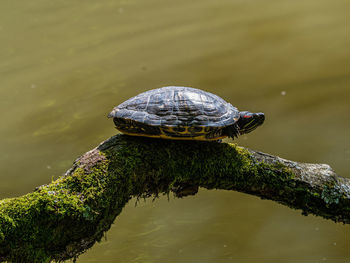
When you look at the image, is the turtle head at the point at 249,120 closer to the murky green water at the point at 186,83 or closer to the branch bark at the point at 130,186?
the branch bark at the point at 130,186

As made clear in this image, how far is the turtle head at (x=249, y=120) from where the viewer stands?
398cm

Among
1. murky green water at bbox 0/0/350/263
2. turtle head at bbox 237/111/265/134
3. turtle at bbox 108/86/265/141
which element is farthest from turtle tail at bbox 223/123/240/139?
murky green water at bbox 0/0/350/263

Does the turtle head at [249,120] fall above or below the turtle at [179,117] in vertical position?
below

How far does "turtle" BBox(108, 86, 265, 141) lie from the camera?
141 inches

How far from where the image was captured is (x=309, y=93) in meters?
9.57

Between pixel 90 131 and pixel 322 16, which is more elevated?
pixel 322 16

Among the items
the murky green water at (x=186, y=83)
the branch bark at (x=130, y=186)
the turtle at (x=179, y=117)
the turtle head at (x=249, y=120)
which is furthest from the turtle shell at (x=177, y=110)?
the murky green water at (x=186, y=83)

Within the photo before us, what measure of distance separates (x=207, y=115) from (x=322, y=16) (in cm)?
925

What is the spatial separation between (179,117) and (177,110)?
3.3 inches

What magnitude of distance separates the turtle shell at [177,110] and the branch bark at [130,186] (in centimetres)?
23

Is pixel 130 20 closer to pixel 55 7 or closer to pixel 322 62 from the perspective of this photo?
pixel 55 7

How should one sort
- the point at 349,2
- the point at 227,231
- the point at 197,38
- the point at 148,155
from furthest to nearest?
the point at 349,2 < the point at 197,38 < the point at 227,231 < the point at 148,155

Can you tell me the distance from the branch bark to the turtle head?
0.27 m

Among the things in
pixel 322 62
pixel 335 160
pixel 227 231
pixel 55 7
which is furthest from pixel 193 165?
pixel 55 7
